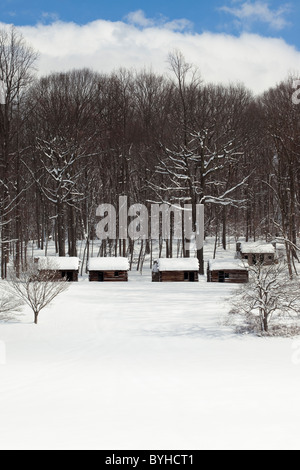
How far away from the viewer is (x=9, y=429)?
25.9 feet

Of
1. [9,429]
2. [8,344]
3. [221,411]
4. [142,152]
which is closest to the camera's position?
[9,429]

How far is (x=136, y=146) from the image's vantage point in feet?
128

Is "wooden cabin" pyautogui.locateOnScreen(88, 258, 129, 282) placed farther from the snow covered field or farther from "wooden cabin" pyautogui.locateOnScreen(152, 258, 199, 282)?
the snow covered field


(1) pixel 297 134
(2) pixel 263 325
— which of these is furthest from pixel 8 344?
(1) pixel 297 134

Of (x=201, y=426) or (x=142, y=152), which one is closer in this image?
(x=201, y=426)

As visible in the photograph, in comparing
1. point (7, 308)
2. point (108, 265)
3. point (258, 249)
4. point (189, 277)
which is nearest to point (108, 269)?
point (108, 265)

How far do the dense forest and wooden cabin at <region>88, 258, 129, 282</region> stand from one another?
3201 mm

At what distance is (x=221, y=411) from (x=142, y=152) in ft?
101

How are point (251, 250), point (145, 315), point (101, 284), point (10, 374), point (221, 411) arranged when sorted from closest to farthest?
point (221, 411) < point (10, 374) < point (145, 315) < point (101, 284) < point (251, 250)

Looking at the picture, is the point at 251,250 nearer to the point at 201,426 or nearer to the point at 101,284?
the point at 101,284

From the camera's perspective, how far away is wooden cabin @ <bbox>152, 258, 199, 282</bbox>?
96.8ft

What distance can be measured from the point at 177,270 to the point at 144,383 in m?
19.2

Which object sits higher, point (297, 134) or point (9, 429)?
point (297, 134)

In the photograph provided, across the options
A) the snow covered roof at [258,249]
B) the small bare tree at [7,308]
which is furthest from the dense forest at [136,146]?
the small bare tree at [7,308]
